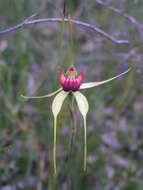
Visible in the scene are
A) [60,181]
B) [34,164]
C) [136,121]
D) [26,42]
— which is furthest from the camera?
[26,42]

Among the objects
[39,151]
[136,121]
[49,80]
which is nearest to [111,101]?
[136,121]

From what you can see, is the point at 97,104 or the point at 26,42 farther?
the point at 26,42

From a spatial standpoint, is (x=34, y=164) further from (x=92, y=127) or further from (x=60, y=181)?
(x=92, y=127)

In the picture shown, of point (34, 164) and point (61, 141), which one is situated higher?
point (61, 141)

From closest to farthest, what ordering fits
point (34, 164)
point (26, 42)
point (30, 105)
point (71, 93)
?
point (71, 93)
point (34, 164)
point (30, 105)
point (26, 42)

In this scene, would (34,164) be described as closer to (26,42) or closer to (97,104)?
(97,104)

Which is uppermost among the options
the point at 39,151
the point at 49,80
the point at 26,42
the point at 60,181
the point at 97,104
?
the point at 26,42
